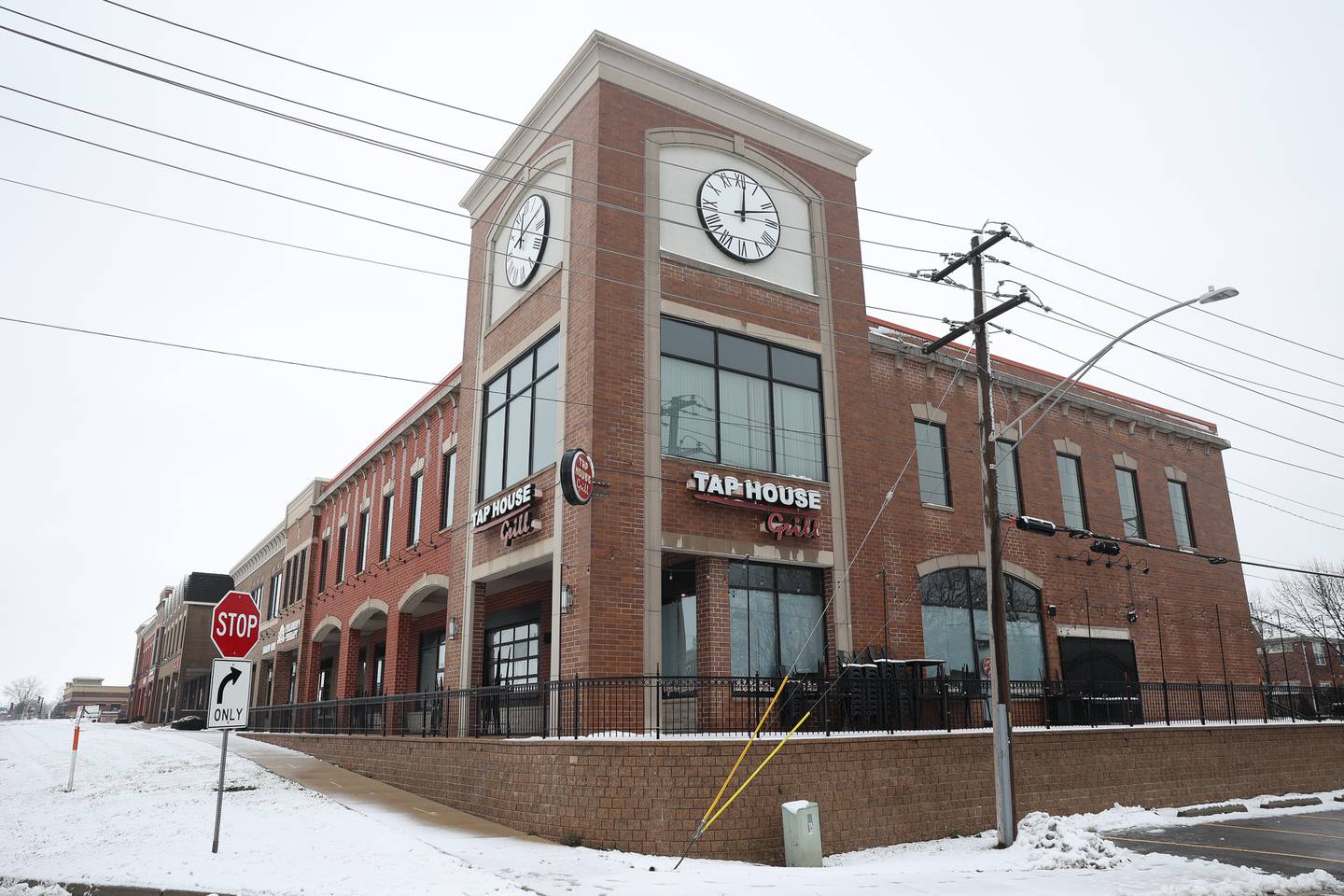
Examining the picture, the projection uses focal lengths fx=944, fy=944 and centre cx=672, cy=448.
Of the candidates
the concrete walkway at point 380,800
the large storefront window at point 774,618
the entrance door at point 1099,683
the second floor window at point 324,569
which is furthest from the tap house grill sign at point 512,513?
the second floor window at point 324,569

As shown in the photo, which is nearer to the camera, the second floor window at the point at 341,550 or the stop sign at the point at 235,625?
the stop sign at the point at 235,625

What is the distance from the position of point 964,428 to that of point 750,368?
8192 millimetres

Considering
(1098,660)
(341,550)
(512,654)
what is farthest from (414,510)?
(1098,660)

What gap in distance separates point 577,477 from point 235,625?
19.9 ft

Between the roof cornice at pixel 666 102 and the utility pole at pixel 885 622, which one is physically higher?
the roof cornice at pixel 666 102

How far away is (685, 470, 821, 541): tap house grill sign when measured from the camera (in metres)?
18.3

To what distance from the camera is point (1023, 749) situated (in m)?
18.1

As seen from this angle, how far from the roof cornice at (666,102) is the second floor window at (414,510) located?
9236 millimetres

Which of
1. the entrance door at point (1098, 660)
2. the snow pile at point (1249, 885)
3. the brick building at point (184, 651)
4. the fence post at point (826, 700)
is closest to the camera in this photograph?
the snow pile at point (1249, 885)

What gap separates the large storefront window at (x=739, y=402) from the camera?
19.0 meters

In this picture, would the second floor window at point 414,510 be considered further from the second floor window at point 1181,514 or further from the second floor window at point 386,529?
the second floor window at point 1181,514

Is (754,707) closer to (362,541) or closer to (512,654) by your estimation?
(512,654)

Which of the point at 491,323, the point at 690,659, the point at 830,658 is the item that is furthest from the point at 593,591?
the point at 491,323

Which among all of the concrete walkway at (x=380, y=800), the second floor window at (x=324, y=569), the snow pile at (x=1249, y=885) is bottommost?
the snow pile at (x=1249, y=885)
